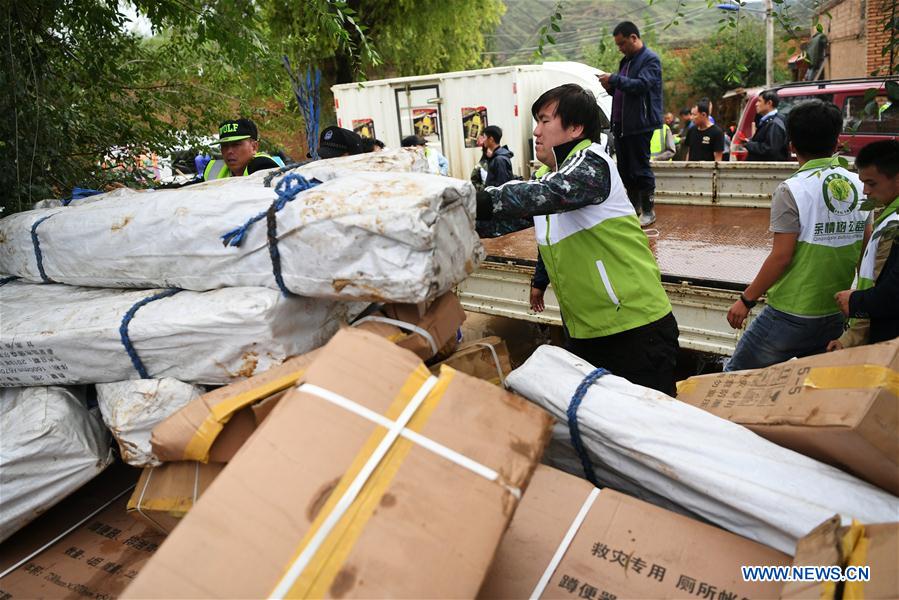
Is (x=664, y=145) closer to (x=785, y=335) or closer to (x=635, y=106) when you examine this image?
(x=635, y=106)

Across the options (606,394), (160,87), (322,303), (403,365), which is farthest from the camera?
(160,87)

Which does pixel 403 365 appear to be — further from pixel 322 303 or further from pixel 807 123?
pixel 807 123

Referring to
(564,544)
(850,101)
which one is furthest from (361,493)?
(850,101)

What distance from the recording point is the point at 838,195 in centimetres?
279

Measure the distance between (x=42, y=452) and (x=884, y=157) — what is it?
10.5 ft

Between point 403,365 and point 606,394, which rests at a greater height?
point 403,365

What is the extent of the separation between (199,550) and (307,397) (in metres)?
0.36

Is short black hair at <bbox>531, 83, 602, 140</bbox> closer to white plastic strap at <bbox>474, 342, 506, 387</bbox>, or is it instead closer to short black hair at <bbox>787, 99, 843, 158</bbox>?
white plastic strap at <bbox>474, 342, 506, 387</bbox>

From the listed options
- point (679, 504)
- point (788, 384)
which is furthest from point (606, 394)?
point (788, 384)

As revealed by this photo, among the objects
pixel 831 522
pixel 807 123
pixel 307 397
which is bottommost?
pixel 831 522

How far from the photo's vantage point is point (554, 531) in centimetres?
171

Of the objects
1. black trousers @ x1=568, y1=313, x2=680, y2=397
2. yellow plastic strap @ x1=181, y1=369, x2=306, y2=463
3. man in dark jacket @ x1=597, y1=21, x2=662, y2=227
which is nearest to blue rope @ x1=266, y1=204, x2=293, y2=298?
yellow plastic strap @ x1=181, y1=369, x2=306, y2=463

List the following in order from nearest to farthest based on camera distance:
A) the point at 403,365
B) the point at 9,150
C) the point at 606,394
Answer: the point at 403,365 → the point at 606,394 → the point at 9,150

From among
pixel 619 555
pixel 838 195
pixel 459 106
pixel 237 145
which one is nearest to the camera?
pixel 619 555
